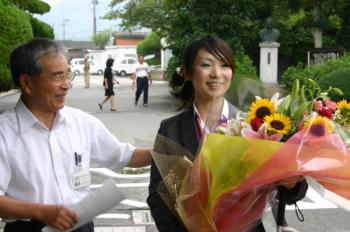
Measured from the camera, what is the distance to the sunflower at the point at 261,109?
1.81 meters

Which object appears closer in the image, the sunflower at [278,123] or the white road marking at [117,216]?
the sunflower at [278,123]

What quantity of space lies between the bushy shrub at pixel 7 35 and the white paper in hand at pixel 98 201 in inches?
353

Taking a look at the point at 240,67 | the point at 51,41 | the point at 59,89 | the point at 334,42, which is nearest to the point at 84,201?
the point at 59,89

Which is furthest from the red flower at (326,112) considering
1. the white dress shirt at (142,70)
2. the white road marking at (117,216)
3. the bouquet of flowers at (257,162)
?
the white dress shirt at (142,70)

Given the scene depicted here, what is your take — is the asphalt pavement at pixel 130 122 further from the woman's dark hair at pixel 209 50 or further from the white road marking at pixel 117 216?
the woman's dark hair at pixel 209 50

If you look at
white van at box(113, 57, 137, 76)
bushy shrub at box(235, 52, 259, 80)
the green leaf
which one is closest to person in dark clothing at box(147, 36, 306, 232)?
the green leaf

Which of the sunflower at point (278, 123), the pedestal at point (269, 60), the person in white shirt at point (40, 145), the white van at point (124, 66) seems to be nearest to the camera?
the sunflower at point (278, 123)

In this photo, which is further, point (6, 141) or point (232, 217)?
point (6, 141)

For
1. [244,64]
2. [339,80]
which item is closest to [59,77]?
[339,80]

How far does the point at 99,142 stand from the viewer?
2.50 m

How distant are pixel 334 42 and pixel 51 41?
834 inches

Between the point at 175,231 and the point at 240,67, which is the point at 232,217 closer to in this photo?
the point at 175,231

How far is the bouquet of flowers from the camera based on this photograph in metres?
1.60

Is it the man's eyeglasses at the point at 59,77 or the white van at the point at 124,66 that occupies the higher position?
the man's eyeglasses at the point at 59,77
